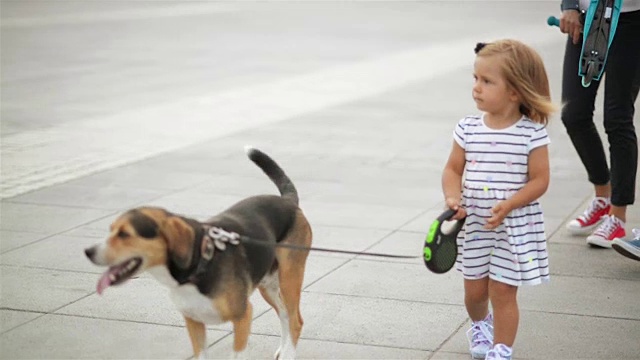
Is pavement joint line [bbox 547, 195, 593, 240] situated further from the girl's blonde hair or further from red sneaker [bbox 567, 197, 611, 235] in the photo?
the girl's blonde hair

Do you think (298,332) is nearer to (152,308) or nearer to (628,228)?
(152,308)

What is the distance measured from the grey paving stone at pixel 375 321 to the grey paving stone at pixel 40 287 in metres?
1.11

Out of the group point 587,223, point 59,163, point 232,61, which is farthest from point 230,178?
point 232,61

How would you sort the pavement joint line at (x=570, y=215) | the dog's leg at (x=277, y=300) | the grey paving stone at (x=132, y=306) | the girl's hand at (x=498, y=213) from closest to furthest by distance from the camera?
the girl's hand at (x=498, y=213)
the dog's leg at (x=277, y=300)
the grey paving stone at (x=132, y=306)
the pavement joint line at (x=570, y=215)

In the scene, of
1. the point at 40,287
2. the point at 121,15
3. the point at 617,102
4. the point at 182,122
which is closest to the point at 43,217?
the point at 40,287

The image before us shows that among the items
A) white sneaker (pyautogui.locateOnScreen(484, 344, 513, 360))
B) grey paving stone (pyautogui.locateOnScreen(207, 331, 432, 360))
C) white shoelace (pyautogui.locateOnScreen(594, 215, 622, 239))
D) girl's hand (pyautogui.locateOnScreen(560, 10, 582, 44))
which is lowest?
white shoelace (pyautogui.locateOnScreen(594, 215, 622, 239))

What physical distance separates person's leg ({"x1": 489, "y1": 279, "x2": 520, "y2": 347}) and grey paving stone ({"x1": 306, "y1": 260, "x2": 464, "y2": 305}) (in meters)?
1.07

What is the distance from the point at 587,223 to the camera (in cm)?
747

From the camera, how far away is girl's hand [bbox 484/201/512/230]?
15.7ft

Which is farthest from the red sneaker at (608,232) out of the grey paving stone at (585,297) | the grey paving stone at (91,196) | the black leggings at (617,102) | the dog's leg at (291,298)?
the grey paving stone at (91,196)

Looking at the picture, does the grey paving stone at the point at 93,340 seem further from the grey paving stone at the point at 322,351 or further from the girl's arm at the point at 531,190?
the girl's arm at the point at 531,190

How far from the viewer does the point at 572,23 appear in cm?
675

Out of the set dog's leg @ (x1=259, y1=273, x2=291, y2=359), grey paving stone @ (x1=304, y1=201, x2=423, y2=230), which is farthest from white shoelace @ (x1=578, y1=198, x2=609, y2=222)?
dog's leg @ (x1=259, y1=273, x2=291, y2=359)

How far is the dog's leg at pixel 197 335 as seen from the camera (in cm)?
446
